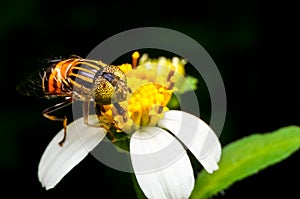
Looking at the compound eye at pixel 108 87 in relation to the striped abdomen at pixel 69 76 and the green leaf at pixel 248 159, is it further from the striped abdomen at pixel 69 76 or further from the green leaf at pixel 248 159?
the green leaf at pixel 248 159

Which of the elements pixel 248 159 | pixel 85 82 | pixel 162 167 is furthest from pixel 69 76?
pixel 248 159

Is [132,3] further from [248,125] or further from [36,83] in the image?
[36,83]

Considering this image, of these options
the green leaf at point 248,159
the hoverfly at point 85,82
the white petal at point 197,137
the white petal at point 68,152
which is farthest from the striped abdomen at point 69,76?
the green leaf at point 248,159

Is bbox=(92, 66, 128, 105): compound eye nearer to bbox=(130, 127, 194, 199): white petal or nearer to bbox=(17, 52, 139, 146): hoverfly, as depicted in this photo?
bbox=(17, 52, 139, 146): hoverfly

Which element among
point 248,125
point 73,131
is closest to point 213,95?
point 248,125

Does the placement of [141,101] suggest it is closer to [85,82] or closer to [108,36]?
[85,82]

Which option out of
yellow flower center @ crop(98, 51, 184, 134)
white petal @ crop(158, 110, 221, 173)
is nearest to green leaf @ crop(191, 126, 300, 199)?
white petal @ crop(158, 110, 221, 173)

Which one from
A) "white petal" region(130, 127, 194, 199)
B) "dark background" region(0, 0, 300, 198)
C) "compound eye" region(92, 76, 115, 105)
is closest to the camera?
"white petal" region(130, 127, 194, 199)
